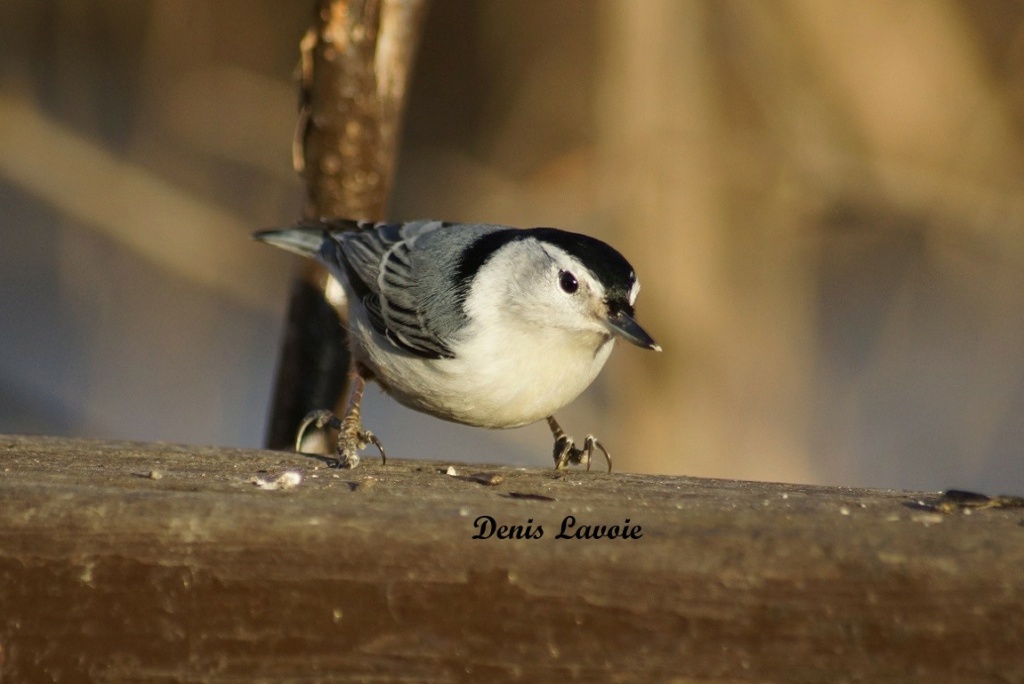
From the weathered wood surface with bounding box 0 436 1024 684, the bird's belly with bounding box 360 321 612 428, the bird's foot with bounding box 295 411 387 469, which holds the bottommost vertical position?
the bird's foot with bounding box 295 411 387 469

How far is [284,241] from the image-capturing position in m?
3.12

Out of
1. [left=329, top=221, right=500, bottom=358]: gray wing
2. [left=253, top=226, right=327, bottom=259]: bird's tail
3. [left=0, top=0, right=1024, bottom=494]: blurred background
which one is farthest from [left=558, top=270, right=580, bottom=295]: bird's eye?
[left=0, top=0, right=1024, bottom=494]: blurred background

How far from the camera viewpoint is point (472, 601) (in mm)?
1353

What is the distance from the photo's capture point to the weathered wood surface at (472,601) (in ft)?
4.36

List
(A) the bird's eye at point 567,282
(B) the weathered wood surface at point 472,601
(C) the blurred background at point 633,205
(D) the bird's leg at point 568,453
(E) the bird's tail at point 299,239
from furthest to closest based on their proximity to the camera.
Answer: (C) the blurred background at point 633,205 → (E) the bird's tail at point 299,239 → (D) the bird's leg at point 568,453 → (A) the bird's eye at point 567,282 → (B) the weathered wood surface at point 472,601

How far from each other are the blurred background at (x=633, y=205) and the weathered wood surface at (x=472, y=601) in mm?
2282

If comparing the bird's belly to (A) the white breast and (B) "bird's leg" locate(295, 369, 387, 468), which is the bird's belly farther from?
(B) "bird's leg" locate(295, 369, 387, 468)

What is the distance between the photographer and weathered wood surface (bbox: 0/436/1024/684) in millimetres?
1328

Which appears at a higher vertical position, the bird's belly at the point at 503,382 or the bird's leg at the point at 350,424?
the bird's belly at the point at 503,382

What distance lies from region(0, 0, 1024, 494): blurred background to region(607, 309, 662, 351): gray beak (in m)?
1.11

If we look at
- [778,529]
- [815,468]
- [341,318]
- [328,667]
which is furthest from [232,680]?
[815,468]

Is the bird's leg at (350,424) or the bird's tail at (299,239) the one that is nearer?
the bird's leg at (350,424)
